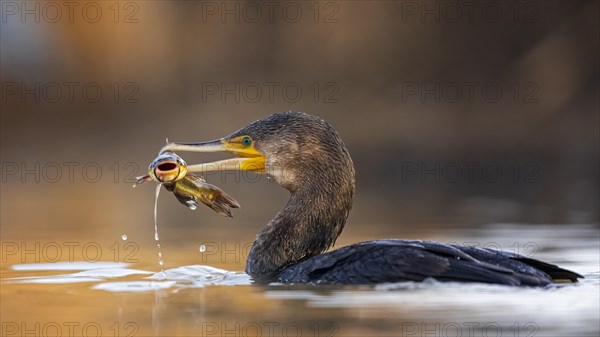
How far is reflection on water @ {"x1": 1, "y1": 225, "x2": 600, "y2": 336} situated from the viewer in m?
6.18

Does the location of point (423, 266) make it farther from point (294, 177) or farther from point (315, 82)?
point (315, 82)

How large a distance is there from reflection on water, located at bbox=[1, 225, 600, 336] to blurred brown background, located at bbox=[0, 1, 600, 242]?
407 inches

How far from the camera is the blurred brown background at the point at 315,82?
66.1 ft

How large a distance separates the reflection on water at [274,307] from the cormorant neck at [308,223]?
0.82ft

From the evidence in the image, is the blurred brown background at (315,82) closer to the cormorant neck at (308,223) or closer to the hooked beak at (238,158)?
the hooked beak at (238,158)

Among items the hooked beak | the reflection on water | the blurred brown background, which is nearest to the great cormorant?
the hooked beak

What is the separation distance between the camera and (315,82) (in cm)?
2159

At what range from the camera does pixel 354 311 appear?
21.8ft

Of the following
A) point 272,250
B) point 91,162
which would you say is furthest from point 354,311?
point 91,162

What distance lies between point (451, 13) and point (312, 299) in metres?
15.9

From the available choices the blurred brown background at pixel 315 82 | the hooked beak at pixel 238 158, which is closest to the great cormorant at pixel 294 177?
the hooked beak at pixel 238 158

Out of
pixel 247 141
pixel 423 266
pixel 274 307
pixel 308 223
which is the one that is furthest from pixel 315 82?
pixel 274 307

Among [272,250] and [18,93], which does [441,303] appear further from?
[18,93]

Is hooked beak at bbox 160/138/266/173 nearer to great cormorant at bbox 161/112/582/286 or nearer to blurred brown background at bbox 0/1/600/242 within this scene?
great cormorant at bbox 161/112/582/286
